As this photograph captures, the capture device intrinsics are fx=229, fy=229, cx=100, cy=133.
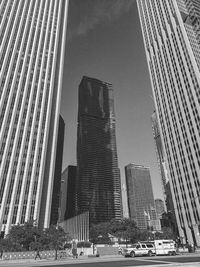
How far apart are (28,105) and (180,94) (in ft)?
230

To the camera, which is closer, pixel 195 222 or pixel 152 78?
pixel 195 222

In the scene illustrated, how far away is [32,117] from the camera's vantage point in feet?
339

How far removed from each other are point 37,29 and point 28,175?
77.8 meters

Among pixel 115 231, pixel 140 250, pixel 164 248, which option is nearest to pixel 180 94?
pixel 115 231

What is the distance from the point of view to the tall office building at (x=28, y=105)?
3521 inches

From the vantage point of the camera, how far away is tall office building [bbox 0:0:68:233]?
89438 mm

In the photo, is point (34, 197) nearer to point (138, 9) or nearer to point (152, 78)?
point (152, 78)

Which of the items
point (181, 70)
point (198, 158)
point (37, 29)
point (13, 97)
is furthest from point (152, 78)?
point (13, 97)

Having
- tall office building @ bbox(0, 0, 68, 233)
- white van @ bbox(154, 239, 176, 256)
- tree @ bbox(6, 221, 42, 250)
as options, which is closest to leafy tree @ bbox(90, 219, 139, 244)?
tall office building @ bbox(0, 0, 68, 233)

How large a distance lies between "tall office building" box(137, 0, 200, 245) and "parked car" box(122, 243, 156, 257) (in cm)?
5584

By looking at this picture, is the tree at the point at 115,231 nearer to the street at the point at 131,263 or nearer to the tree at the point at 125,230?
the tree at the point at 125,230

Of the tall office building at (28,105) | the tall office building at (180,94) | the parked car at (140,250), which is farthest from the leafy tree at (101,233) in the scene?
the parked car at (140,250)

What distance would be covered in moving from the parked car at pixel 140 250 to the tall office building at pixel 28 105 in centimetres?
5932

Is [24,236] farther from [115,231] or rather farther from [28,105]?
[28,105]
